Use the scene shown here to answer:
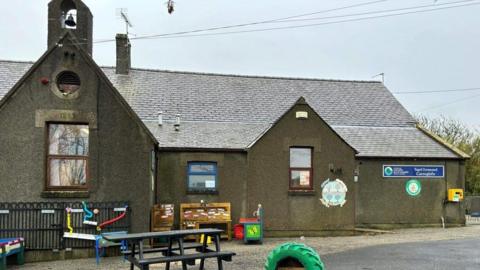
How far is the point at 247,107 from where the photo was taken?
2153 cm

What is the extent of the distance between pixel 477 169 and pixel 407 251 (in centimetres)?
2525

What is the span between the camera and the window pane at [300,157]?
60.7 feet

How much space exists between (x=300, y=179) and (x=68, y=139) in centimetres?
810

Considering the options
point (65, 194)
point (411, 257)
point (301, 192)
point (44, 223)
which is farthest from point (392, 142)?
point (44, 223)

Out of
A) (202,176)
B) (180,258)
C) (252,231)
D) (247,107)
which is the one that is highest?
(247,107)

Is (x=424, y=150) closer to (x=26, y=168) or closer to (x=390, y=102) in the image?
(x=390, y=102)

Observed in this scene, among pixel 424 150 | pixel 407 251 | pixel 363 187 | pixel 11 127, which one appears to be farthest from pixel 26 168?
pixel 424 150

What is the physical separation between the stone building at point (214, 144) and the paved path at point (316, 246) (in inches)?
50.9

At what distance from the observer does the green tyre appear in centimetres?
723

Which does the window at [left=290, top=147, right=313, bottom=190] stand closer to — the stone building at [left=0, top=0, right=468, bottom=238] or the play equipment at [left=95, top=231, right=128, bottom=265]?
the stone building at [left=0, top=0, right=468, bottom=238]

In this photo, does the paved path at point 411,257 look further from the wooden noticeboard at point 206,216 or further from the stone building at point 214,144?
the wooden noticeboard at point 206,216

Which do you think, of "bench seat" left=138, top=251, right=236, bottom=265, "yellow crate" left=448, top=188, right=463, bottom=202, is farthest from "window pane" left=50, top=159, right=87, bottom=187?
"yellow crate" left=448, top=188, right=463, bottom=202

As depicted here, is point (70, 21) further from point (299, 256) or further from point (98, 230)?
point (299, 256)

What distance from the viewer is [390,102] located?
25.0 meters
